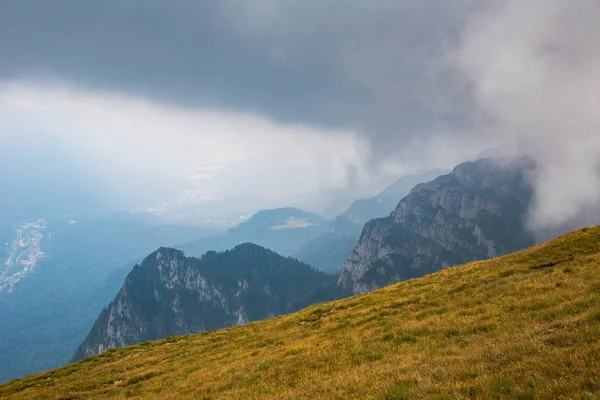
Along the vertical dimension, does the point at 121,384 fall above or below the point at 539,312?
below

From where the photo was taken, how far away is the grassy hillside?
10266mm

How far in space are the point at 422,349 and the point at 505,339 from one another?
3.65 m

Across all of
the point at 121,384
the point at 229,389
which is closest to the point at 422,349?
the point at 229,389

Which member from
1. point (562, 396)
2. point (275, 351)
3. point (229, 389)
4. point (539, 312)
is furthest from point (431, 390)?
point (275, 351)

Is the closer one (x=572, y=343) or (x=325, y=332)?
(x=572, y=343)

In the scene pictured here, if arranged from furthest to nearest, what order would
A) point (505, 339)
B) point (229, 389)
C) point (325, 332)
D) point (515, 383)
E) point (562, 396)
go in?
point (325, 332) → point (229, 389) → point (505, 339) → point (515, 383) → point (562, 396)

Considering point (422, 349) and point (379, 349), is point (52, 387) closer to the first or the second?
point (379, 349)

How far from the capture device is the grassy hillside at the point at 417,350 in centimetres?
1027

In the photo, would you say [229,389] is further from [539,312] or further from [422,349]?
[539,312]

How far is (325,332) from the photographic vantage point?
25047 mm

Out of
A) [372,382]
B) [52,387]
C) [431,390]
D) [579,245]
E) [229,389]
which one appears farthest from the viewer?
[579,245]

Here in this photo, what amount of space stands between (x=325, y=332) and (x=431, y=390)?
1557 cm

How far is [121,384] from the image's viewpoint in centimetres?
2530

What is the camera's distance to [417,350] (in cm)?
1576
